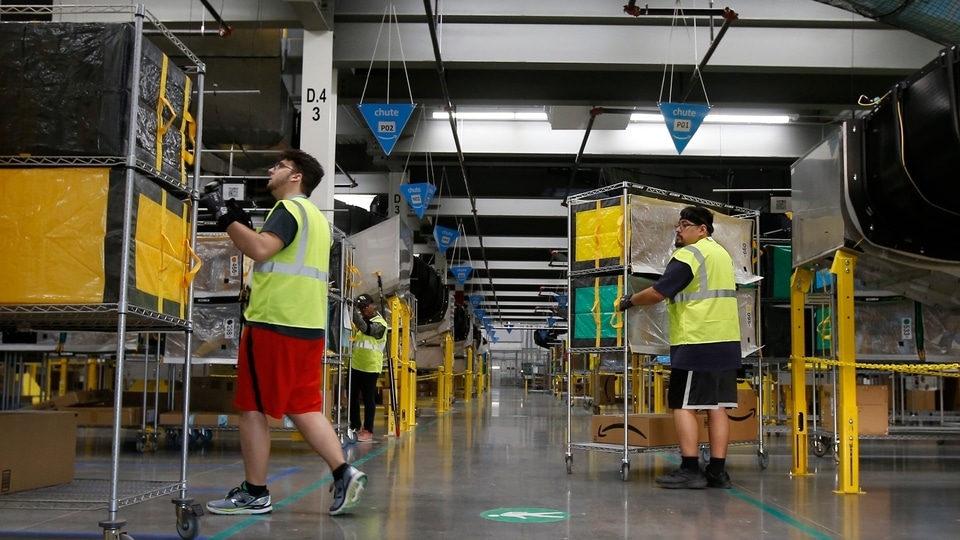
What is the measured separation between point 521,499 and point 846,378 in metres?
2.21

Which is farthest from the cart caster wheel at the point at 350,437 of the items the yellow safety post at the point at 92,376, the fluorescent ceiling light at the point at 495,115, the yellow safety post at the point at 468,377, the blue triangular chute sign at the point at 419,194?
the yellow safety post at the point at 468,377

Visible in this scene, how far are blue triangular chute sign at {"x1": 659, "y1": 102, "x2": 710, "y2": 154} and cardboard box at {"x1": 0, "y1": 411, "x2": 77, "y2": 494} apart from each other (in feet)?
24.9

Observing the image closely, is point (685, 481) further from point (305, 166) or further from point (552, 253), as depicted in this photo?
point (552, 253)

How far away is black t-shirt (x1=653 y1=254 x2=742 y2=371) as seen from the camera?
18.5ft

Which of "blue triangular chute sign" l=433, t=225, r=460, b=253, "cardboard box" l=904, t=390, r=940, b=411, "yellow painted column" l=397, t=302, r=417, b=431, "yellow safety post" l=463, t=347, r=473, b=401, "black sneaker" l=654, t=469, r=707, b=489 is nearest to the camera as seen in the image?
"black sneaker" l=654, t=469, r=707, b=489

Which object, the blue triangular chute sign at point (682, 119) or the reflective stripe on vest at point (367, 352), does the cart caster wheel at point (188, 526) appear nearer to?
the reflective stripe on vest at point (367, 352)

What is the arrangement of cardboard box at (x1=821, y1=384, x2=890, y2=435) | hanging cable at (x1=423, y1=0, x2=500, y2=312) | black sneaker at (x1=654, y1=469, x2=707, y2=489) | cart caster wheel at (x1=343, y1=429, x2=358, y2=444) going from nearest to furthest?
black sneaker at (x1=654, y1=469, x2=707, y2=489), cardboard box at (x1=821, y1=384, x2=890, y2=435), cart caster wheel at (x1=343, y1=429, x2=358, y2=444), hanging cable at (x1=423, y1=0, x2=500, y2=312)

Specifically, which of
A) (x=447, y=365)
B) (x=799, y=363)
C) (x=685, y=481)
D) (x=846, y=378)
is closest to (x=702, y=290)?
(x=846, y=378)

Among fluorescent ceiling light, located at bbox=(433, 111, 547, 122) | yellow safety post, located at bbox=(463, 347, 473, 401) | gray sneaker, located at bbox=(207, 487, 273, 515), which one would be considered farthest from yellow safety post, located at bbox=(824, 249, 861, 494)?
yellow safety post, located at bbox=(463, 347, 473, 401)

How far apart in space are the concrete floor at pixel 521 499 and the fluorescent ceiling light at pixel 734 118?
7.20 meters

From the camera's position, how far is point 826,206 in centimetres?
588

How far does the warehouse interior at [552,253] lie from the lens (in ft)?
11.8

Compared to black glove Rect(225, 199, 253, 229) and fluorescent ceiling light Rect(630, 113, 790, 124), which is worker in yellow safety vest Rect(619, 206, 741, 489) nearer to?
black glove Rect(225, 199, 253, 229)

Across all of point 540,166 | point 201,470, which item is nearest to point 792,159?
point 540,166
